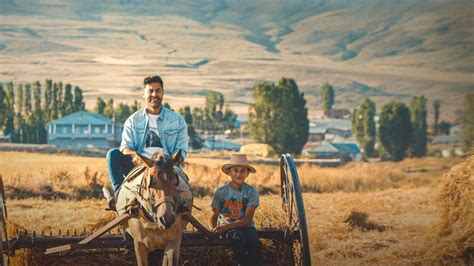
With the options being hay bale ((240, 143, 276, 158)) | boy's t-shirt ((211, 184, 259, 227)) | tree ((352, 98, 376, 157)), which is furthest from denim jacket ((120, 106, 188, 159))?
tree ((352, 98, 376, 157))

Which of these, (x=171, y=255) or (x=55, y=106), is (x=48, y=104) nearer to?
(x=55, y=106)

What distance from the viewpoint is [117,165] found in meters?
9.13

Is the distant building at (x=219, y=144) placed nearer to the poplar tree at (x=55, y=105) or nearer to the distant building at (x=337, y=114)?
the poplar tree at (x=55, y=105)

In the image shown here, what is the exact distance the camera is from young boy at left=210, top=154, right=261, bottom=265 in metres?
9.27

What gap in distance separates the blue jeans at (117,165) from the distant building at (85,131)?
81.1m

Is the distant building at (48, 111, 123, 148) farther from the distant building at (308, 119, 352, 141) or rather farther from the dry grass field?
the dry grass field

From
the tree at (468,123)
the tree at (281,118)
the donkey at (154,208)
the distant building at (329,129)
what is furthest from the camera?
the distant building at (329,129)

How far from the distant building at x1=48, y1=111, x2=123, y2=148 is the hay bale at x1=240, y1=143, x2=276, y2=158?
1307 centimetres

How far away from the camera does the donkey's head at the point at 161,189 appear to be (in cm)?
767

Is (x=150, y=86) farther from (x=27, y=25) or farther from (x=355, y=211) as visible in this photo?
(x=27, y=25)

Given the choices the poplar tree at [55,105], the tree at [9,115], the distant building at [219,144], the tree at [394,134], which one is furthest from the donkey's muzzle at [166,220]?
the poplar tree at [55,105]

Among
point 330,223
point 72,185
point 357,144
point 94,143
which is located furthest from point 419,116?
point 330,223

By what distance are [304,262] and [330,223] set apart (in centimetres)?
1232

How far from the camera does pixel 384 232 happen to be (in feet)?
67.7
